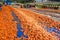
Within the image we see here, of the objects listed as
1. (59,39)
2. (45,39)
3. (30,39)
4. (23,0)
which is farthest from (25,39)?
(23,0)

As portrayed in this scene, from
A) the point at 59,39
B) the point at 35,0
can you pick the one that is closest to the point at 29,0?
the point at 35,0

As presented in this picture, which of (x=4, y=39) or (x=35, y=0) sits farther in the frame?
(x=35, y=0)

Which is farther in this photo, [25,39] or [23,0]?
[23,0]

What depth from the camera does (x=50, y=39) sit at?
46.3 ft

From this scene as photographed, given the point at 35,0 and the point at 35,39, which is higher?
the point at 35,39

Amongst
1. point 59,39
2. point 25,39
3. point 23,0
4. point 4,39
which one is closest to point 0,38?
point 4,39

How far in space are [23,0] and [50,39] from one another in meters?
124

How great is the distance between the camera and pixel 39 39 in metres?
13.8

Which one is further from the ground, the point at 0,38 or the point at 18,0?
the point at 0,38

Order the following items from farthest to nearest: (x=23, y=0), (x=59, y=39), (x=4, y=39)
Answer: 1. (x=23, y=0)
2. (x=59, y=39)
3. (x=4, y=39)

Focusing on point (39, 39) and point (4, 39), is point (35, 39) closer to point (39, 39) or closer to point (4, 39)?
point (39, 39)

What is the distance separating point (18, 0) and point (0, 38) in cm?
13194

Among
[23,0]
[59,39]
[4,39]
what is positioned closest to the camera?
[4,39]

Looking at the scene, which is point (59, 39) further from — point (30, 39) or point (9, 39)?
point (9, 39)
